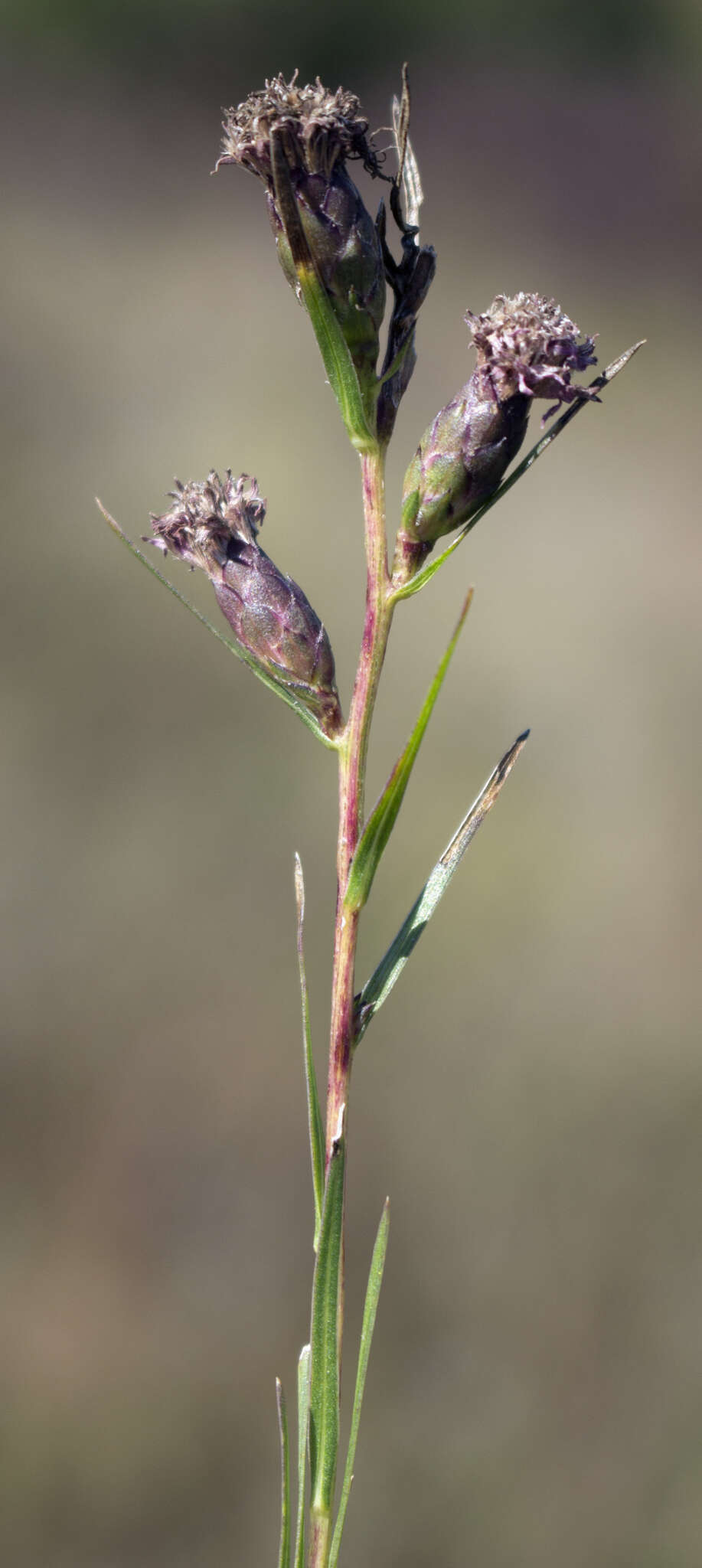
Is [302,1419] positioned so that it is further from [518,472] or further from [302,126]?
[302,126]

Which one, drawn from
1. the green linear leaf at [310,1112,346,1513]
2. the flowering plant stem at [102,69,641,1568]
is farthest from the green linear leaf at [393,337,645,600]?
the green linear leaf at [310,1112,346,1513]

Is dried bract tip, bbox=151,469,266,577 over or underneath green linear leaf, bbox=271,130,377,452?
underneath

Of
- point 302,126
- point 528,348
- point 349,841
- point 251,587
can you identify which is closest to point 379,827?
point 349,841

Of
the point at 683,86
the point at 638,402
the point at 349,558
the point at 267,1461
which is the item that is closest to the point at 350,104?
the point at 267,1461

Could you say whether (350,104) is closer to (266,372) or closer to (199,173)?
(266,372)

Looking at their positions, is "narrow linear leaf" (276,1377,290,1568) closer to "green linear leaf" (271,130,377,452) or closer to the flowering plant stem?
the flowering plant stem

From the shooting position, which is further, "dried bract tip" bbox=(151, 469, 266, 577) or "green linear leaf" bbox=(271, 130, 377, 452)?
"dried bract tip" bbox=(151, 469, 266, 577)
